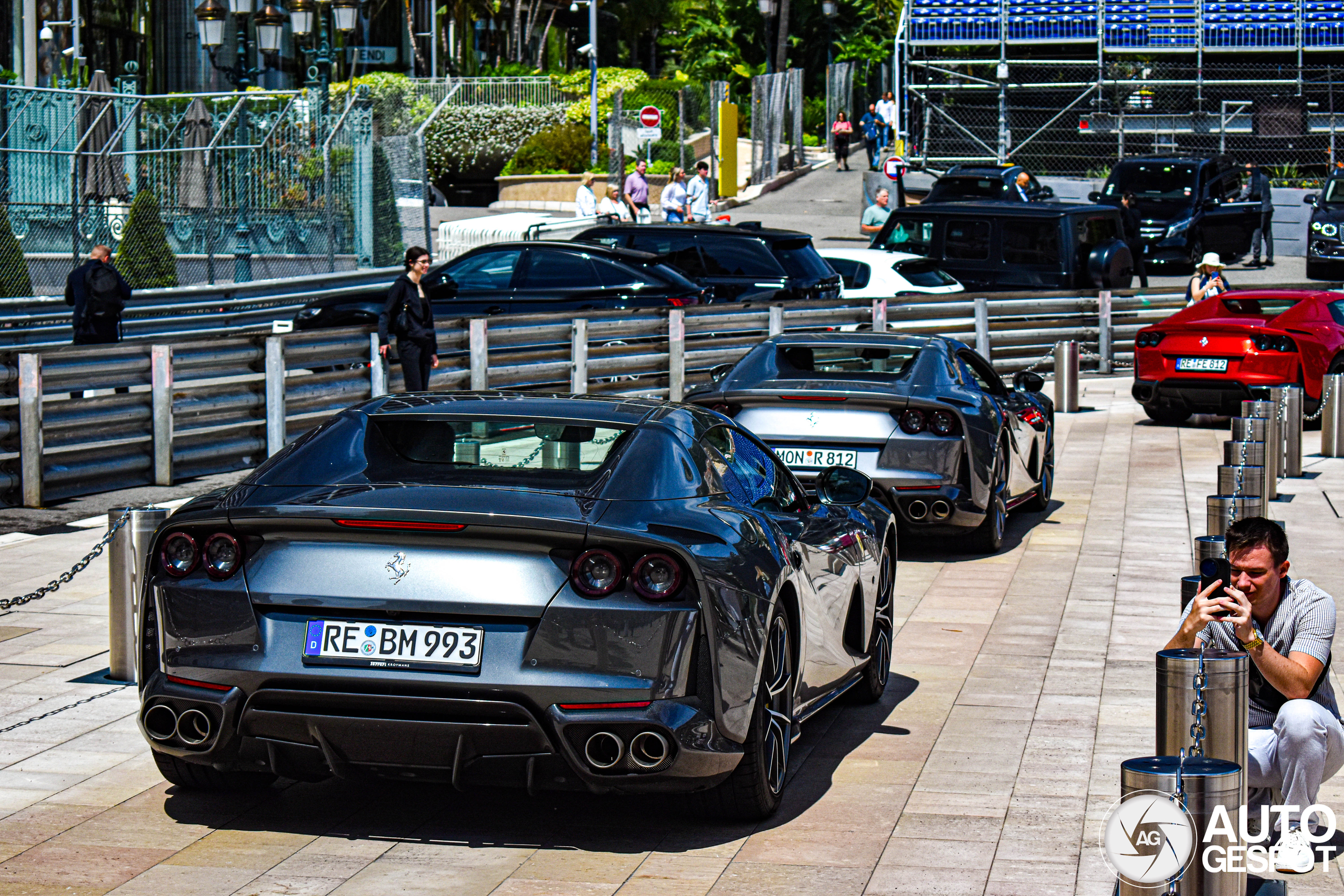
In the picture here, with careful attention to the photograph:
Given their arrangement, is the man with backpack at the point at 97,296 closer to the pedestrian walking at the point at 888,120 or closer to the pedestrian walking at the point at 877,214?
the pedestrian walking at the point at 877,214

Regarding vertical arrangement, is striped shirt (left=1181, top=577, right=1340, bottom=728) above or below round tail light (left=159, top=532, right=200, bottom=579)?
below

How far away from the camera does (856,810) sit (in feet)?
19.5

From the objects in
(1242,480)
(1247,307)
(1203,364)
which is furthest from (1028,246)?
(1242,480)

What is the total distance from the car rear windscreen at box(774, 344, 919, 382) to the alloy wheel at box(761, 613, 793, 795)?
17.5 feet

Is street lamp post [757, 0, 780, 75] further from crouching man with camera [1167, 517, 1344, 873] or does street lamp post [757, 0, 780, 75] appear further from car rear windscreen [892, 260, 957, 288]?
crouching man with camera [1167, 517, 1344, 873]

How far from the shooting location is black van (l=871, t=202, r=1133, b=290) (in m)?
23.7

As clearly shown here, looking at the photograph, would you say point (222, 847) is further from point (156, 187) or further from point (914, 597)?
point (156, 187)

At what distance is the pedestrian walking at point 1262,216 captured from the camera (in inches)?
1372

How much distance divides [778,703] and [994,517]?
590 centimetres

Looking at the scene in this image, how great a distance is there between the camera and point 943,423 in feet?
35.5

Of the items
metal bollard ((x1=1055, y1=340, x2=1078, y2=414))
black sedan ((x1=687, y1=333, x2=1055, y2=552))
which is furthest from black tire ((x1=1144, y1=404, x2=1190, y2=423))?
black sedan ((x1=687, y1=333, x2=1055, y2=552))

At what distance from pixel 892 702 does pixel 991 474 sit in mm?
3823

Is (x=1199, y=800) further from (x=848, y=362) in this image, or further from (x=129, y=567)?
(x=848, y=362)

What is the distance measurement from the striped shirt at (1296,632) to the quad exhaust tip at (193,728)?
292 cm
